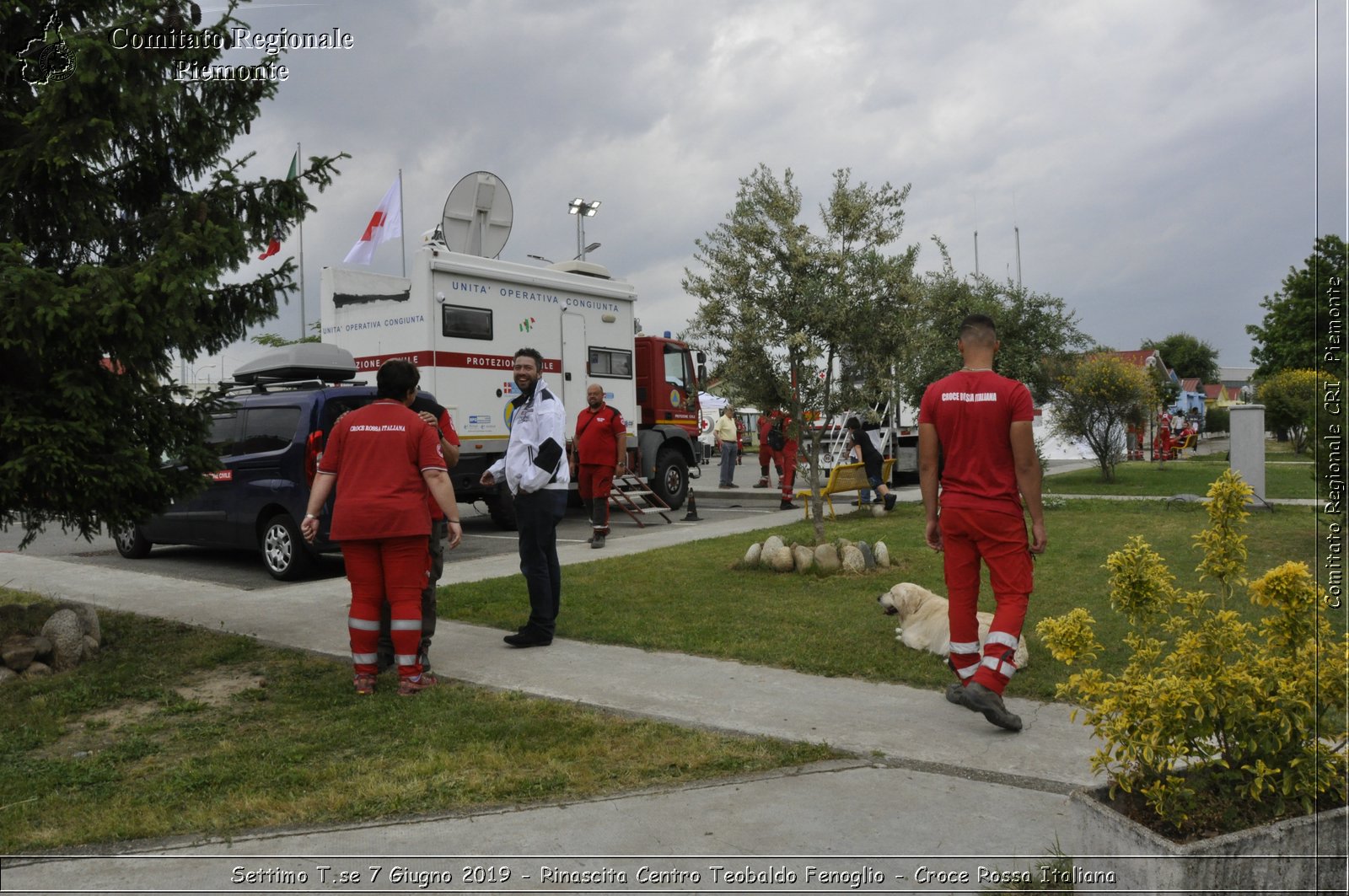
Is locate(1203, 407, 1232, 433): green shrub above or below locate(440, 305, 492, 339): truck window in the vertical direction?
below

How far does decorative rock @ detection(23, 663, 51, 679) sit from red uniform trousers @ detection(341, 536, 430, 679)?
2006mm

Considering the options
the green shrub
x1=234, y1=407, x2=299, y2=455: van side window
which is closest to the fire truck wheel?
x1=234, y1=407, x2=299, y2=455: van side window

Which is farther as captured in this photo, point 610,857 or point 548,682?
point 548,682

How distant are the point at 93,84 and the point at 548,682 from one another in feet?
13.4

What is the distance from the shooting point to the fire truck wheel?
53.8ft

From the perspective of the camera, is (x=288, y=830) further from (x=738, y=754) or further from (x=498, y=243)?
(x=498, y=243)

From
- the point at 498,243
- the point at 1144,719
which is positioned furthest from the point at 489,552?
the point at 1144,719

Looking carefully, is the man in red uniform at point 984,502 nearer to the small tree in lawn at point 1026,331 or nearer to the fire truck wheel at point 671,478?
the fire truck wheel at point 671,478

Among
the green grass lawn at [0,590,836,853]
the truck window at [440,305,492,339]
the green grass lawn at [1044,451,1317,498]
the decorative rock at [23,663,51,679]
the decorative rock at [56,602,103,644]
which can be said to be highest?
the truck window at [440,305,492,339]

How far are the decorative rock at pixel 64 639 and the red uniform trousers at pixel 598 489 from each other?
5.92m

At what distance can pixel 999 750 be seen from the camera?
4344mm

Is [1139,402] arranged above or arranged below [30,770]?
above

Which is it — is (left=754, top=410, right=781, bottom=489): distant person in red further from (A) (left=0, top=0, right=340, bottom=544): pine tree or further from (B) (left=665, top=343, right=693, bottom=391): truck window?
(A) (left=0, top=0, right=340, bottom=544): pine tree

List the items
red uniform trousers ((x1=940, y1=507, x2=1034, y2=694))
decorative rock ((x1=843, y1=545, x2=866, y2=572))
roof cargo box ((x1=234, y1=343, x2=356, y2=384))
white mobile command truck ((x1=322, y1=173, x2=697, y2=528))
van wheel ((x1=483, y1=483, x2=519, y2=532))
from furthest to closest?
van wheel ((x1=483, y1=483, x2=519, y2=532))
white mobile command truck ((x1=322, y1=173, x2=697, y2=528))
roof cargo box ((x1=234, y1=343, x2=356, y2=384))
decorative rock ((x1=843, y1=545, x2=866, y2=572))
red uniform trousers ((x1=940, y1=507, x2=1034, y2=694))
